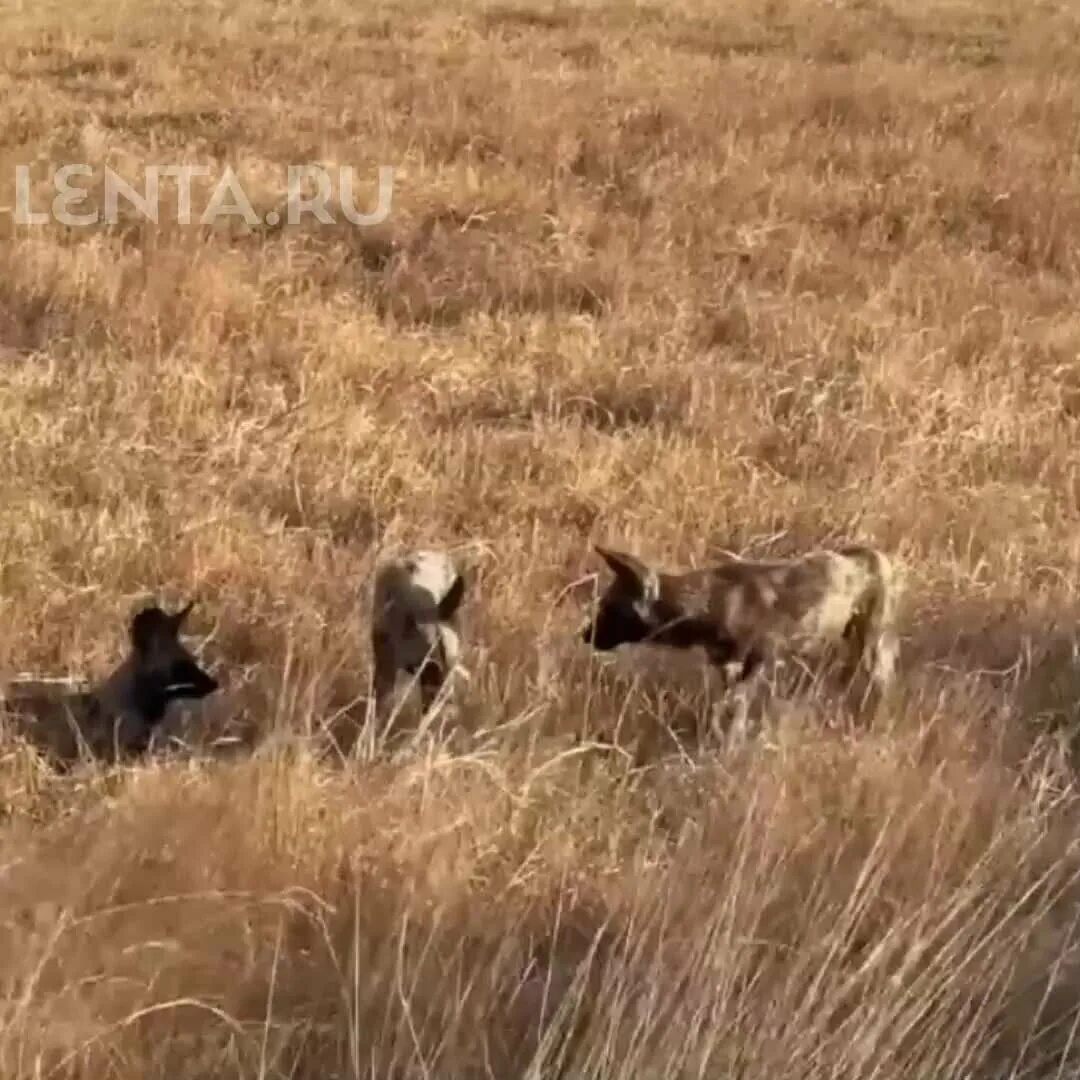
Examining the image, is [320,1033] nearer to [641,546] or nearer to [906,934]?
[906,934]

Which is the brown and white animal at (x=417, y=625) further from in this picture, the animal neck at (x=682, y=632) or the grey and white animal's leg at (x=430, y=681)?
the animal neck at (x=682, y=632)

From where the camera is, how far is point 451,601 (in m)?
5.09

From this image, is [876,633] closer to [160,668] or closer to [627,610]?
[627,610]

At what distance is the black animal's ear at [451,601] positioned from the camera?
5.06 m

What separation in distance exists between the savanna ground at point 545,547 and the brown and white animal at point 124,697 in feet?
0.62

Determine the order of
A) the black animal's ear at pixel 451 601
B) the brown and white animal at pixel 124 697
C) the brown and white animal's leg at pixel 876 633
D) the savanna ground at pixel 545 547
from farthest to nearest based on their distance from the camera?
the brown and white animal's leg at pixel 876 633 → the black animal's ear at pixel 451 601 → the brown and white animal at pixel 124 697 → the savanna ground at pixel 545 547

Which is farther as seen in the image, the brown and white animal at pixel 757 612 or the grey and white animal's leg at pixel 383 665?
the brown and white animal at pixel 757 612

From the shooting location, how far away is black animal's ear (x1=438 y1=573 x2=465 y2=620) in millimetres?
5059

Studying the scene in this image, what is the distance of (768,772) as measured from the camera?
14.4 ft

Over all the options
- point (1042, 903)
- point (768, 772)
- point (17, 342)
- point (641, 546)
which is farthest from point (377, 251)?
point (1042, 903)

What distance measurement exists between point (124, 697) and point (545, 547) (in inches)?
69.6

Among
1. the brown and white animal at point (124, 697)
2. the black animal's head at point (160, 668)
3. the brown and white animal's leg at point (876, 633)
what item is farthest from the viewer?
the brown and white animal's leg at point (876, 633)

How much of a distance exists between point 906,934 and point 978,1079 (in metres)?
0.31

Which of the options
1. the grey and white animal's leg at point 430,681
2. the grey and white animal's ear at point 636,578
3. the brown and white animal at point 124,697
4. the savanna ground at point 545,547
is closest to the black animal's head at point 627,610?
the grey and white animal's ear at point 636,578
